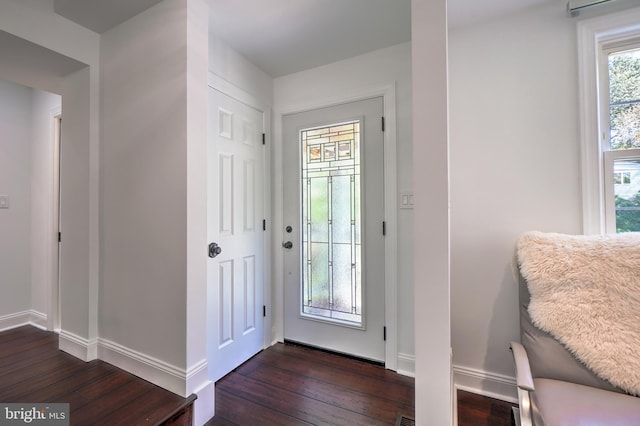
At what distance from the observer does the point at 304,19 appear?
1750 millimetres

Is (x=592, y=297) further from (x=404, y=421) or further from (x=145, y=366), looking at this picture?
(x=145, y=366)

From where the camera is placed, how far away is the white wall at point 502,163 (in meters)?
1.59

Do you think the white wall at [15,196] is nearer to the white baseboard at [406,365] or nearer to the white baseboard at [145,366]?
the white baseboard at [145,366]

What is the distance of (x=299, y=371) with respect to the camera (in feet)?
6.58

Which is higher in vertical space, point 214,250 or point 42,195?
point 42,195

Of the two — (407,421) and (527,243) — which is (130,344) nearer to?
(407,421)

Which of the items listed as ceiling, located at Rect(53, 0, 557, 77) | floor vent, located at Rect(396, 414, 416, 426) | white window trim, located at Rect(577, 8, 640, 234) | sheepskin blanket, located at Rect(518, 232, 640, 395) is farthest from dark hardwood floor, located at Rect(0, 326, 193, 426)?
white window trim, located at Rect(577, 8, 640, 234)

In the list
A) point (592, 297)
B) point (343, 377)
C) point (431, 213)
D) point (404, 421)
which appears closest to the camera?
point (431, 213)

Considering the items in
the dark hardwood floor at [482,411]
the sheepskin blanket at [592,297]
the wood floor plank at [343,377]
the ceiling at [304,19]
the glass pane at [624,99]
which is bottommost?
the dark hardwood floor at [482,411]

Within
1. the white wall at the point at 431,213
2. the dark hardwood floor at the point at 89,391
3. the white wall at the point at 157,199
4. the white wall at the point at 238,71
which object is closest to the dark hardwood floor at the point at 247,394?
the dark hardwood floor at the point at 89,391

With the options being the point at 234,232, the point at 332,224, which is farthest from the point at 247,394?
the point at 332,224

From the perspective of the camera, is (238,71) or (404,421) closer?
(404,421)

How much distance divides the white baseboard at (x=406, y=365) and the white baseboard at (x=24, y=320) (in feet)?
10.1

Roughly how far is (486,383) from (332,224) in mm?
1465
